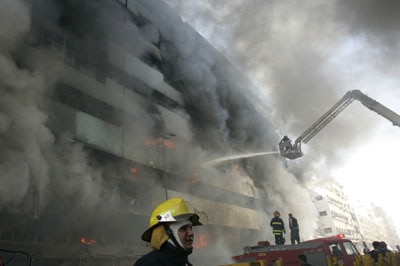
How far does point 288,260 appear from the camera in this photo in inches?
296

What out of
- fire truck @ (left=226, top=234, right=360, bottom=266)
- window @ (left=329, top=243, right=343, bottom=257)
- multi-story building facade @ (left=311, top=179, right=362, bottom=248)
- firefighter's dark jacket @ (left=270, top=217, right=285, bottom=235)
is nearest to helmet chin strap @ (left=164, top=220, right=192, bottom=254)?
fire truck @ (left=226, top=234, right=360, bottom=266)

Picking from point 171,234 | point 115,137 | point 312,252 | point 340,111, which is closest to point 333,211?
point 340,111

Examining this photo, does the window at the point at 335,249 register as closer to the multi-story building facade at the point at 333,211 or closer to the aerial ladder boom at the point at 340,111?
the aerial ladder boom at the point at 340,111

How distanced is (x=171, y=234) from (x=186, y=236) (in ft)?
0.38

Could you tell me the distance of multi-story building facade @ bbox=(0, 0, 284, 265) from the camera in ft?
31.1

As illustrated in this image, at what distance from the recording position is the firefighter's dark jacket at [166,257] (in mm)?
1423

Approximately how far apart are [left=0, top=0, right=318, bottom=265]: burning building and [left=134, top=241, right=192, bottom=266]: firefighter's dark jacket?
8.42 metres

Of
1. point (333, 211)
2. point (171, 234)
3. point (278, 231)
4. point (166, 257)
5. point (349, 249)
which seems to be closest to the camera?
point (166, 257)

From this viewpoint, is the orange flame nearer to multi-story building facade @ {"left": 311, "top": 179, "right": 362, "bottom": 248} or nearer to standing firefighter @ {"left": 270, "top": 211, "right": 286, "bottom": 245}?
standing firefighter @ {"left": 270, "top": 211, "right": 286, "bottom": 245}

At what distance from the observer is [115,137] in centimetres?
1417

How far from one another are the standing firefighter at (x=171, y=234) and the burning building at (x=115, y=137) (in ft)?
27.1

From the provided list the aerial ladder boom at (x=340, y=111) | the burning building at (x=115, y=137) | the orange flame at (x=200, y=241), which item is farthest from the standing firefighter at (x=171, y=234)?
the orange flame at (x=200, y=241)

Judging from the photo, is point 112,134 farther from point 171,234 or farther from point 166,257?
point 166,257

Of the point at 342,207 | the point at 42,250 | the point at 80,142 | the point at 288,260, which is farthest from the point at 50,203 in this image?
the point at 342,207
